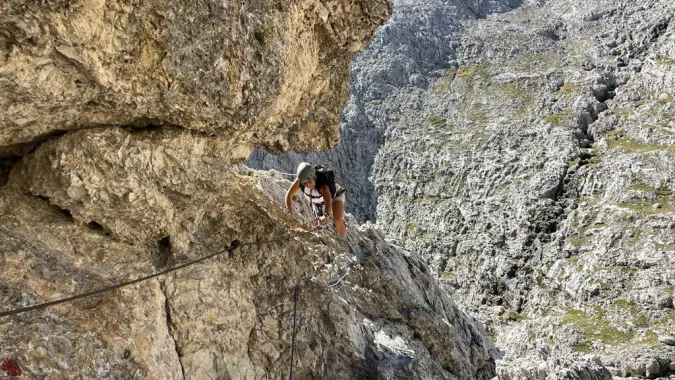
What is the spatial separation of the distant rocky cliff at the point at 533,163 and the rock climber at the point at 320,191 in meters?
40.2

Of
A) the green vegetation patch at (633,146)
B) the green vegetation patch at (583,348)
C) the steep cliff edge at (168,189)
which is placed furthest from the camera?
Result: the green vegetation patch at (633,146)

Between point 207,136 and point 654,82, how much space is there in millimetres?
97795

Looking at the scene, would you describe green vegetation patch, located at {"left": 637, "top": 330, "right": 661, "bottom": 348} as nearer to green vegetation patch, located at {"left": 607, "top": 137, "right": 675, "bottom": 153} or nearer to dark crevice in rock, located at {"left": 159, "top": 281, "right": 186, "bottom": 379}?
green vegetation patch, located at {"left": 607, "top": 137, "right": 675, "bottom": 153}

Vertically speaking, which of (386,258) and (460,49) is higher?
(460,49)

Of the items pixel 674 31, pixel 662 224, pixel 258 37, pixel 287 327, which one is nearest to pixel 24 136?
pixel 258 37

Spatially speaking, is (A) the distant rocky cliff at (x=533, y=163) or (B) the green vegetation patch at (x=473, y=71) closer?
(A) the distant rocky cliff at (x=533, y=163)

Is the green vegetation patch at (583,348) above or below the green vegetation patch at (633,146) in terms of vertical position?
below

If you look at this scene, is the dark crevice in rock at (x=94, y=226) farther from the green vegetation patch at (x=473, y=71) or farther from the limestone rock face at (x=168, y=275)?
the green vegetation patch at (x=473, y=71)

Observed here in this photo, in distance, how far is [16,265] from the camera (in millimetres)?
9969

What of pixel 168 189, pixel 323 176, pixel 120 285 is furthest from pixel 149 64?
pixel 323 176

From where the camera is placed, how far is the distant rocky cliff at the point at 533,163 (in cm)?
6906

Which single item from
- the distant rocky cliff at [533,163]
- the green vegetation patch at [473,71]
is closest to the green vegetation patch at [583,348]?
the distant rocky cliff at [533,163]

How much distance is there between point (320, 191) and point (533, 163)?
80186 millimetres

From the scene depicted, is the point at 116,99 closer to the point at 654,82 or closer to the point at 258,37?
the point at 258,37
